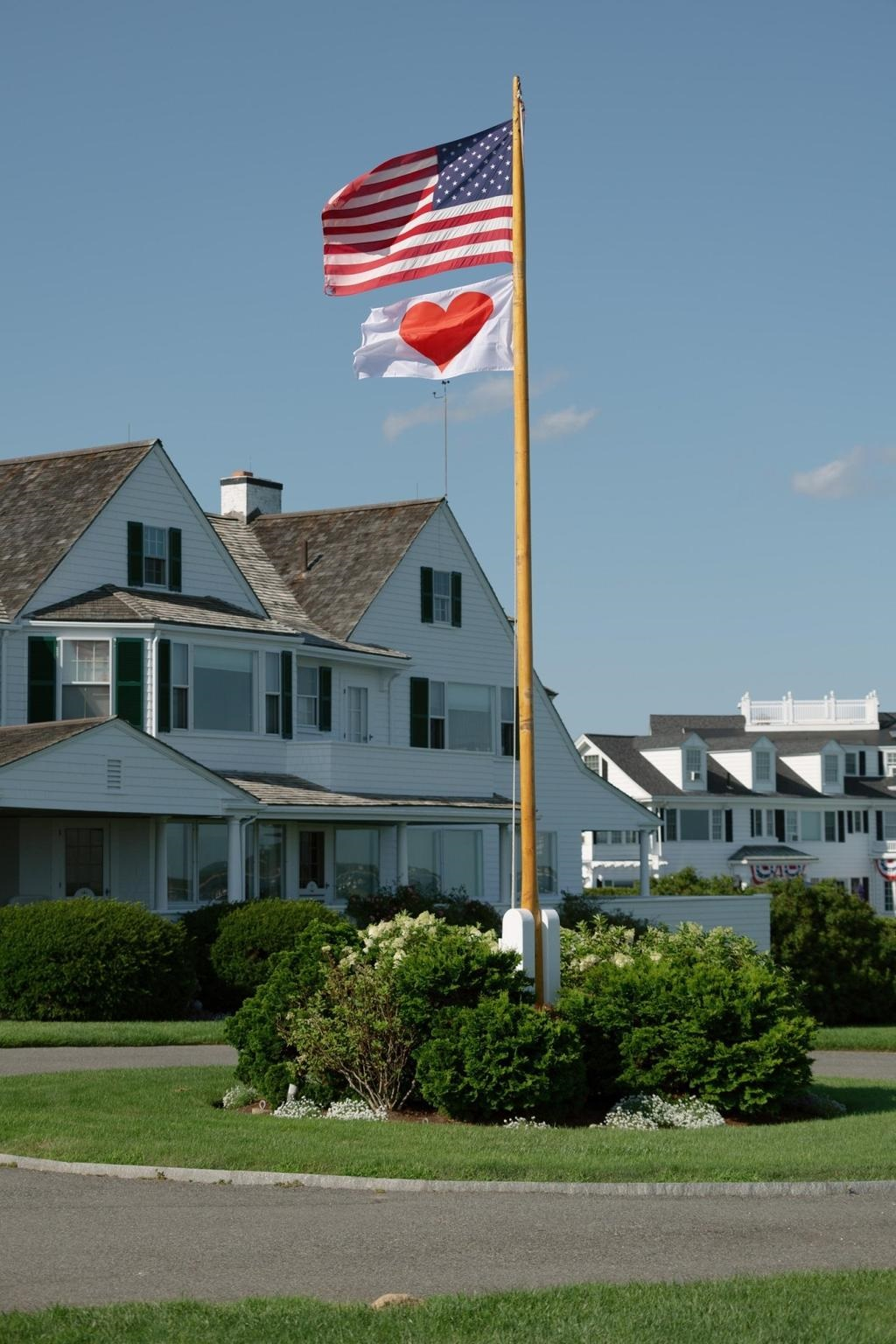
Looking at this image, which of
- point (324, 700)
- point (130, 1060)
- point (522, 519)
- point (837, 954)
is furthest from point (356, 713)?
point (522, 519)

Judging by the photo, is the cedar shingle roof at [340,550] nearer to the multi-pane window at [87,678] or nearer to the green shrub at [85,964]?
the multi-pane window at [87,678]

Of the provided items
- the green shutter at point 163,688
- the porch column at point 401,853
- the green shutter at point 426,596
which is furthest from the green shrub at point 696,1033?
the green shutter at point 426,596

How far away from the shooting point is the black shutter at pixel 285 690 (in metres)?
36.6

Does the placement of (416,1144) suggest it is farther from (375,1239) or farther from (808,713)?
(808,713)

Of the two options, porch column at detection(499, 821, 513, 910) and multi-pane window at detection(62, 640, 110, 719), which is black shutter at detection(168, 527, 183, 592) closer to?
multi-pane window at detection(62, 640, 110, 719)

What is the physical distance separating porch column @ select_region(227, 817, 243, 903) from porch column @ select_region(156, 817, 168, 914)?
1.35 metres

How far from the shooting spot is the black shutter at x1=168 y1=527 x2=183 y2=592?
36.5 metres

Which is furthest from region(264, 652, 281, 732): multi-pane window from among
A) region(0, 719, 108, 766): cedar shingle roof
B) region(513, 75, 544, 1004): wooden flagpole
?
region(513, 75, 544, 1004): wooden flagpole

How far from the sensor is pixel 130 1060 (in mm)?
20531

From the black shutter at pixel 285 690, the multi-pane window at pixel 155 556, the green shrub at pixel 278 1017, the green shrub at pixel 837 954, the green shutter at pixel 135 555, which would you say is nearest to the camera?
the green shrub at pixel 278 1017

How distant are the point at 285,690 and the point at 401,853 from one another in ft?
14.2

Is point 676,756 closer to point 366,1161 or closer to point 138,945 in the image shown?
point 138,945

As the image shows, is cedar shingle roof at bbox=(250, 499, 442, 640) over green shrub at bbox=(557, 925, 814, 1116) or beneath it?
over

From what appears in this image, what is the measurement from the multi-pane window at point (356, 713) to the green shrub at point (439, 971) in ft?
74.2
